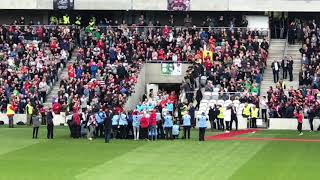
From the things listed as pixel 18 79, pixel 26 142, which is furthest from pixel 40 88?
pixel 26 142

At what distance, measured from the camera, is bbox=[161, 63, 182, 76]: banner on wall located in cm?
5697

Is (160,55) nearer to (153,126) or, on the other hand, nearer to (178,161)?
(153,126)

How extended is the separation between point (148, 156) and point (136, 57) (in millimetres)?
25300

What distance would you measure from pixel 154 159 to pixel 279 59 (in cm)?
2849

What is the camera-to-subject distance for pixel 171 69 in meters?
57.1

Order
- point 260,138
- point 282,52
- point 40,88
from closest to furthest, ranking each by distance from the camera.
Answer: point 260,138 → point 40,88 → point 282,52

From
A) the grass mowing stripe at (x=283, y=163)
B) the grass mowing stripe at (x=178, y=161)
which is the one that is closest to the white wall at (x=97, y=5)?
the grass mowing stripe at (x=178, y=161)

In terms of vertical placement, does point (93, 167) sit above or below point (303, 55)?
below

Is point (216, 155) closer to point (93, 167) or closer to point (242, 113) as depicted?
point (93, 167)

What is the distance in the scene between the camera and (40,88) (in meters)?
54.4

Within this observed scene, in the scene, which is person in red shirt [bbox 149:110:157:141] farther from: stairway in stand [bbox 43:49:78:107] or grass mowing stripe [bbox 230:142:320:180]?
stairway in stand [bbox 43:49:78:107]

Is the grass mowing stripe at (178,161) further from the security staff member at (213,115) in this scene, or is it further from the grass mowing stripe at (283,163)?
the security staff member at (213,115)

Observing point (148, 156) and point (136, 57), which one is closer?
point (148, 156)

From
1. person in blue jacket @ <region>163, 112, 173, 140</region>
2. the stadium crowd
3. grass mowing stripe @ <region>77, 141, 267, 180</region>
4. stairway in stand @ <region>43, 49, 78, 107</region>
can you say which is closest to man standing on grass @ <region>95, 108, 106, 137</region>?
person in blue jacket @ <region>163, 112, 173, 140</region>
